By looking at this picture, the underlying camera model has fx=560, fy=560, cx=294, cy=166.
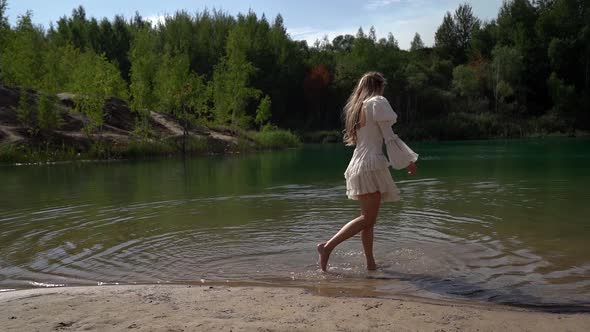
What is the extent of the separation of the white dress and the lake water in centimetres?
82

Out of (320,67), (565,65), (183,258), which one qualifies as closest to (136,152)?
(183,258)

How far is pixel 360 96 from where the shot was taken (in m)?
5.39

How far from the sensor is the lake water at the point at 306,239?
5.07 m

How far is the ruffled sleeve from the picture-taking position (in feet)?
16.6

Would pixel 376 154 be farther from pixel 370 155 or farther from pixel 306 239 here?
pixel 306 239

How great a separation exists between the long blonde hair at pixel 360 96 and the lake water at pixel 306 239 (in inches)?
54.3

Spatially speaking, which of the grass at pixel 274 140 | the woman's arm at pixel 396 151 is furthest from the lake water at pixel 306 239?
the grass at pixel 274 140

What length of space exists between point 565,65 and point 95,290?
67.0 metres

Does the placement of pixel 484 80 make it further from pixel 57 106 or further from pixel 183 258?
pixel 183 258

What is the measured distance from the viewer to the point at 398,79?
58.7m

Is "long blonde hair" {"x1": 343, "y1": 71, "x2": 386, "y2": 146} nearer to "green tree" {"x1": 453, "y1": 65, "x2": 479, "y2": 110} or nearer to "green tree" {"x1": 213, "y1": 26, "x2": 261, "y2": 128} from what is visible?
"green tree" {"x1": 213, "y1": 26, "x2": 261, "y2": 128}

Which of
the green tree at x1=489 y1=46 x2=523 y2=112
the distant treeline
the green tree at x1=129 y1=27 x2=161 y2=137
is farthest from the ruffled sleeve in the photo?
the green tree at x1=489 y1=46 x2=523 y2=112

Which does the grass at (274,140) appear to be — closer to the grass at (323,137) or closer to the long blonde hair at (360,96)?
the grass at (323,137)

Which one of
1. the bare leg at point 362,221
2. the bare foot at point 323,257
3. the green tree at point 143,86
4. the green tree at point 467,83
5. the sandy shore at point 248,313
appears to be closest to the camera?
the sandy shore at point 248,313
